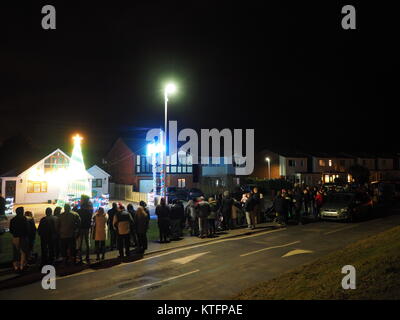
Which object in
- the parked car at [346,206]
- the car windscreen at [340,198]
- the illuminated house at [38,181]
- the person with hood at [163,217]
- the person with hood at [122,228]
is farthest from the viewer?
the illuminated house at [38,181]

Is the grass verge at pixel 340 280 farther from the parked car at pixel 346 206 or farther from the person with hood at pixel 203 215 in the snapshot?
the parked car at pixel 346 206

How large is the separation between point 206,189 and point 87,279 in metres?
33.1

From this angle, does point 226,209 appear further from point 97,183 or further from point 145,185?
point 145,185

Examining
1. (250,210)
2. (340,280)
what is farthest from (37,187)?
(340,280)

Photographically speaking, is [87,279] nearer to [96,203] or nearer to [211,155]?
[96,203]

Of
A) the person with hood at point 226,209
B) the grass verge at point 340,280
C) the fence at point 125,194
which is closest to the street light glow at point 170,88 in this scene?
the person with hood at point 226,209

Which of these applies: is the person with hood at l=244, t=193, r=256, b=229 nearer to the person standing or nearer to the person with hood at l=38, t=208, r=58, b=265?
the person standing

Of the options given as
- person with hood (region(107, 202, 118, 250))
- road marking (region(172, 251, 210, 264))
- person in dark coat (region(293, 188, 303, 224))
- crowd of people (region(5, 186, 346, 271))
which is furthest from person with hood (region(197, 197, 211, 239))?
person in dark coat (region(293, 188, 303, 224))

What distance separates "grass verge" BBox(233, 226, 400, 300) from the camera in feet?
16.4

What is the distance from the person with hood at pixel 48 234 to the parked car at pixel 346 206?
46.7 feet

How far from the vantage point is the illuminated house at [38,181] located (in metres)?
30.0

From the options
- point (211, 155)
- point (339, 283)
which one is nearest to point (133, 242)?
point (339, 283)
